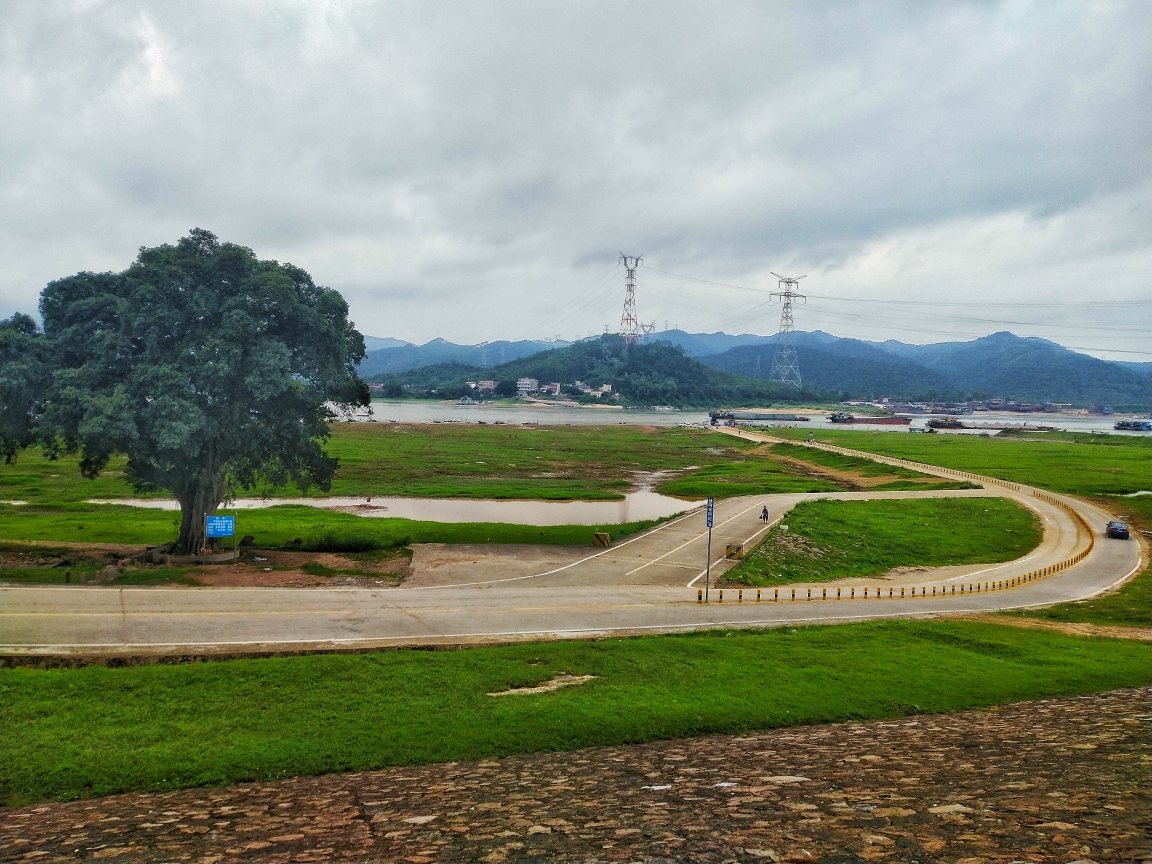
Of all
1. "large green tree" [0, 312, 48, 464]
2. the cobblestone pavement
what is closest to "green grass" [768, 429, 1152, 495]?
the cobblestone pavement

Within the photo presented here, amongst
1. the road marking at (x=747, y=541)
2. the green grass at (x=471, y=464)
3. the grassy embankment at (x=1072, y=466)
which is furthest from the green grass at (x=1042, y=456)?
the road marking at (x=747, y=541)

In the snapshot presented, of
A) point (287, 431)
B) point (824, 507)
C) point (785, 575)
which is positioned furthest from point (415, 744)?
point (824, 507)

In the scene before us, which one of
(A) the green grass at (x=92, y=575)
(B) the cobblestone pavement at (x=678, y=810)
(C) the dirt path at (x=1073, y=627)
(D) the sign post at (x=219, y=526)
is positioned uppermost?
(D) the sign post at (x=219, y=526)

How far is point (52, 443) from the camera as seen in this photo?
24.9 m

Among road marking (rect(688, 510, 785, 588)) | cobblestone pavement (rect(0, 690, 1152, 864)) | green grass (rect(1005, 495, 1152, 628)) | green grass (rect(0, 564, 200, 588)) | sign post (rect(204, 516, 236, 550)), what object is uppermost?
sign post (rect(204, 516, 236, 550))

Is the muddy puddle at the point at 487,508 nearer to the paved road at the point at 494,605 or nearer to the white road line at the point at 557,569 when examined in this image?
the white road line at the point at 557,569

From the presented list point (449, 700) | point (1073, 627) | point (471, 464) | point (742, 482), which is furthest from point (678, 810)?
point (471, 464)

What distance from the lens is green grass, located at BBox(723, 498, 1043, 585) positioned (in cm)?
3244

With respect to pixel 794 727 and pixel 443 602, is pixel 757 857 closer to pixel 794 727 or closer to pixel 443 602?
pixel 794 727

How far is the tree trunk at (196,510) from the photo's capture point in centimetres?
2730

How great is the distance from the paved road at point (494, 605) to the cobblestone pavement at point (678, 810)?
309 inches

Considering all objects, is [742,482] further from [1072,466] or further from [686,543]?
[1072,466]

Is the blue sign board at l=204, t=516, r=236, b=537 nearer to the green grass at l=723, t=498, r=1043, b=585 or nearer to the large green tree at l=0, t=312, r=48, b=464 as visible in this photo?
the large green tree at l=0, t=312, r=48, b=464

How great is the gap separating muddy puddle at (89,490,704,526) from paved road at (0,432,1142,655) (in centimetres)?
1281
